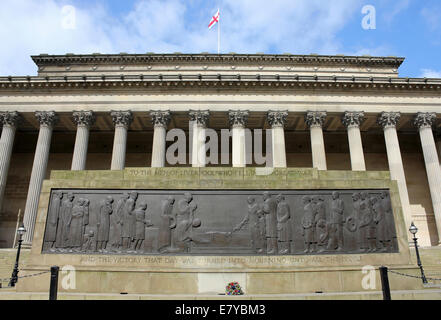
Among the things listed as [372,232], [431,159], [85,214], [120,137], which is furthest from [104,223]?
[431,159]

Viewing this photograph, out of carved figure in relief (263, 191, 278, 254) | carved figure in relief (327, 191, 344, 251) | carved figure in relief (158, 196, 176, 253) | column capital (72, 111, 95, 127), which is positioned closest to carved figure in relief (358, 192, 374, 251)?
carved figure in relief (327, 191, 344, 251)

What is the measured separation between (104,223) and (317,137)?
77.2 ft

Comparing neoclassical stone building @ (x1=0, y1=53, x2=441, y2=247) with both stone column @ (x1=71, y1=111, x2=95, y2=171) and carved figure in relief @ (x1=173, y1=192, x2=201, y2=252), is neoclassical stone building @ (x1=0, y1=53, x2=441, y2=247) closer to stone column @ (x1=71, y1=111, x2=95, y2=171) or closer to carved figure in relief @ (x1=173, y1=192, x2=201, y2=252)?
stone column @ (x1=71, y1=111, x2=95, y2=171)

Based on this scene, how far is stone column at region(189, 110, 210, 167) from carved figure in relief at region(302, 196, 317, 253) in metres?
17.4

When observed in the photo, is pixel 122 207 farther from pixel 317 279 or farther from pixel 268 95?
pixel 268 95

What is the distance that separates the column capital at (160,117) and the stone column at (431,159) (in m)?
24.7

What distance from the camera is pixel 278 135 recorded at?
29.8 metres

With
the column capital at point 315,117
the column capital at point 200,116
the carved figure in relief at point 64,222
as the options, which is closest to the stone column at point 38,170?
the column capital at point 200,116

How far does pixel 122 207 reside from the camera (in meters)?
11.2

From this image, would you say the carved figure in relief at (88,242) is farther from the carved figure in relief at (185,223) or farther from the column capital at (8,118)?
the column capital at (8,118)

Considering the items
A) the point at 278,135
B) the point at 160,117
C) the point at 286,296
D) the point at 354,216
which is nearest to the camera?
the point at 286,296

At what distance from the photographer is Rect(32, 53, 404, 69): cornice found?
127ft

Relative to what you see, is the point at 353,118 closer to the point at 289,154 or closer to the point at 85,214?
the point at 289,154
